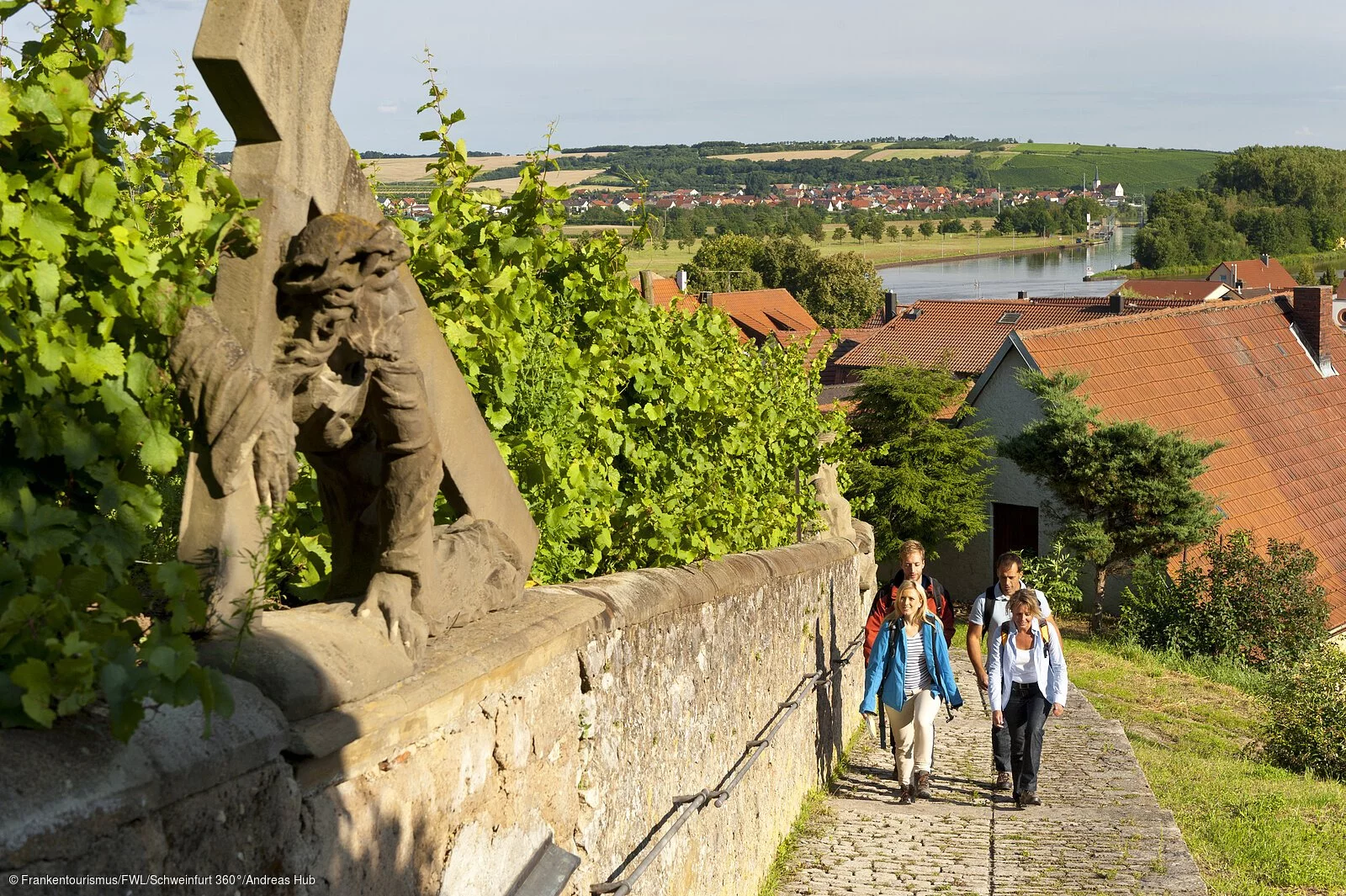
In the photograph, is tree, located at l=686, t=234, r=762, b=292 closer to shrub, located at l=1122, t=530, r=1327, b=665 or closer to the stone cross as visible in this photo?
shrub, located at l=1122, t=530, r=1327, b=665

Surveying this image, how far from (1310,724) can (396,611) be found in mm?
9989

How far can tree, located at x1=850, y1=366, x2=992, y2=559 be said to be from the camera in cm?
2419

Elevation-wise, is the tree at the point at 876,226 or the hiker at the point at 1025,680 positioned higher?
the tree at the point at 876,226

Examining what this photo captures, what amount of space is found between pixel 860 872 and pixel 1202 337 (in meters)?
24.7

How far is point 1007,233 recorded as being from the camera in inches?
6786

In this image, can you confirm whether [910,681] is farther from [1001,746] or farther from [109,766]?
[109,766]

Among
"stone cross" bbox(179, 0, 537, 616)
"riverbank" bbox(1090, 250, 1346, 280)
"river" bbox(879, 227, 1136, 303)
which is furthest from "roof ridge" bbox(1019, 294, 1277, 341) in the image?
"riverbank" bbox(1090, 250, 1346, 280)

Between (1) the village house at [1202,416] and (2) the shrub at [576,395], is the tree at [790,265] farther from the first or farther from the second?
(2) the shrub at [576,395]

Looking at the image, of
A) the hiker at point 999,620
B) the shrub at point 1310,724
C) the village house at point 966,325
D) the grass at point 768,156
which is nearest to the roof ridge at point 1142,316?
the shrub at point 1310,724

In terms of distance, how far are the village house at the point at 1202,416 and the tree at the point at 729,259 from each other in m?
44.1

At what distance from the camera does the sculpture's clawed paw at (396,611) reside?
9.87 feet

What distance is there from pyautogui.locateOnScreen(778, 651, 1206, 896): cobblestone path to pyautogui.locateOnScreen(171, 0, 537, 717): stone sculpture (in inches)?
153

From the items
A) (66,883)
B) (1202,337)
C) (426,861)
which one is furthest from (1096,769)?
(1202,337)

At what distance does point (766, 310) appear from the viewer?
224 feet
